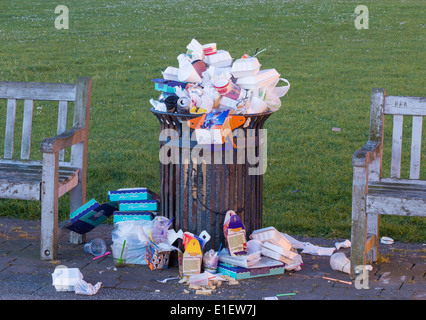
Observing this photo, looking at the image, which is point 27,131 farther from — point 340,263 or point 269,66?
point 269,66

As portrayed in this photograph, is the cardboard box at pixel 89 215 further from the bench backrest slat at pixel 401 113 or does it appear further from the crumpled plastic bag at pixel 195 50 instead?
the bench backrest slat at pixel 401 113

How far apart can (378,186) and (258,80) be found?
1.03 m

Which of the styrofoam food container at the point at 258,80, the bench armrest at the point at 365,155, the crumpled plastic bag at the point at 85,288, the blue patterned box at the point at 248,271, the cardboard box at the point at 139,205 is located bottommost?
the crumpled plastic bag at the point at 85,288

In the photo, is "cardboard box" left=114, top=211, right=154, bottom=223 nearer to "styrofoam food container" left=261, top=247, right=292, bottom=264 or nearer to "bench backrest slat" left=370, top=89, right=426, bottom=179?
"styrofoam food container" left=261, top=247, right=292, bottom=264

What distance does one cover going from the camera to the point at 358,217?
400 centimetres

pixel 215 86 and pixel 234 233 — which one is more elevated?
pixel 215 86

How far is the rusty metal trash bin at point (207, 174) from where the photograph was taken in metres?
4.15

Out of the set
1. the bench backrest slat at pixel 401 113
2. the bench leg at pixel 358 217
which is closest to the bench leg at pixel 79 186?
the bench leg at pixel 358 217

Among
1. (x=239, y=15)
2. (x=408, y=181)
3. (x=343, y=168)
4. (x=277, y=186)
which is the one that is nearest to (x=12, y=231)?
(x=277, y=186)

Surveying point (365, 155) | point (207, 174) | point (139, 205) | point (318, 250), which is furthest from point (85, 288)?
point (365, 155)

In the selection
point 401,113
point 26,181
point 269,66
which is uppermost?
point 269,66

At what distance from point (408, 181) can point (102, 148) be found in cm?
411

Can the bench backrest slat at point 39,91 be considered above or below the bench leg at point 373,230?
above

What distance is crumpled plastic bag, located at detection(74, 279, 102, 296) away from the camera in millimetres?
3811
